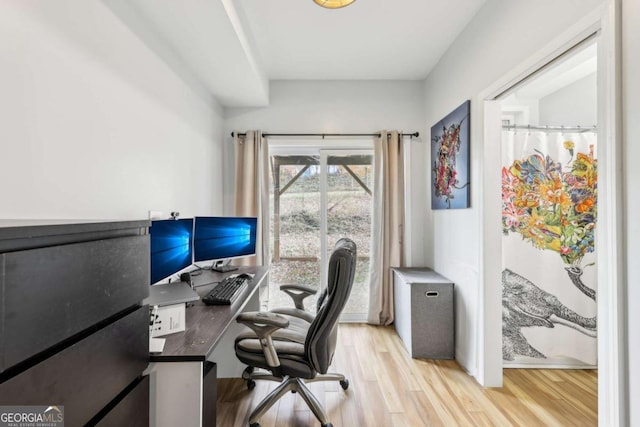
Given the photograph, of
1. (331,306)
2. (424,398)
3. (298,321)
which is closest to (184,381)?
(331,306)

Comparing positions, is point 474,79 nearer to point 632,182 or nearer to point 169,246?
point 632,182

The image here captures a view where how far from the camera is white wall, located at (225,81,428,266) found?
325 cm

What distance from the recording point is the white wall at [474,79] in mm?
1531

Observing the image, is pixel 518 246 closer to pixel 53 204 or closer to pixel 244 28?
pixel 244 28

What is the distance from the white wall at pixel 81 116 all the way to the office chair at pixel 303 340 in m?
0.95

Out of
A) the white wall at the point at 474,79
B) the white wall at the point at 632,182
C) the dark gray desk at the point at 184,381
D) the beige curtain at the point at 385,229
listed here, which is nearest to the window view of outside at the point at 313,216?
the beige curtain at the point at 385,229

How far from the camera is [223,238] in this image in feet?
7.95

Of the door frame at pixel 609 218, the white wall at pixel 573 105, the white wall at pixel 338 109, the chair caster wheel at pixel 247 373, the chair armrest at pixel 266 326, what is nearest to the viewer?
the door frame at pixel 609 218

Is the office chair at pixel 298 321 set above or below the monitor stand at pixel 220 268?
below

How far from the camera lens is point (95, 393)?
0.70 metres

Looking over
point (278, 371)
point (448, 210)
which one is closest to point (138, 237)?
point (278, 371)

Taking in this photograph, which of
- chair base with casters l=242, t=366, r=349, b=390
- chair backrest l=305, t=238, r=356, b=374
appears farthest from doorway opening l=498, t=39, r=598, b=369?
A: chair backrest l=305, t=238, r=356, b=374

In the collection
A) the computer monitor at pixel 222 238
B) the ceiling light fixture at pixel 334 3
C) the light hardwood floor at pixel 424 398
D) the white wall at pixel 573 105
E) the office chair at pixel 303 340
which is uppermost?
the ceiling light fixture at pixel 334 3

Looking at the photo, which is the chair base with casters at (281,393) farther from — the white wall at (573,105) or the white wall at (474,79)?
the white wall at (573,105)
